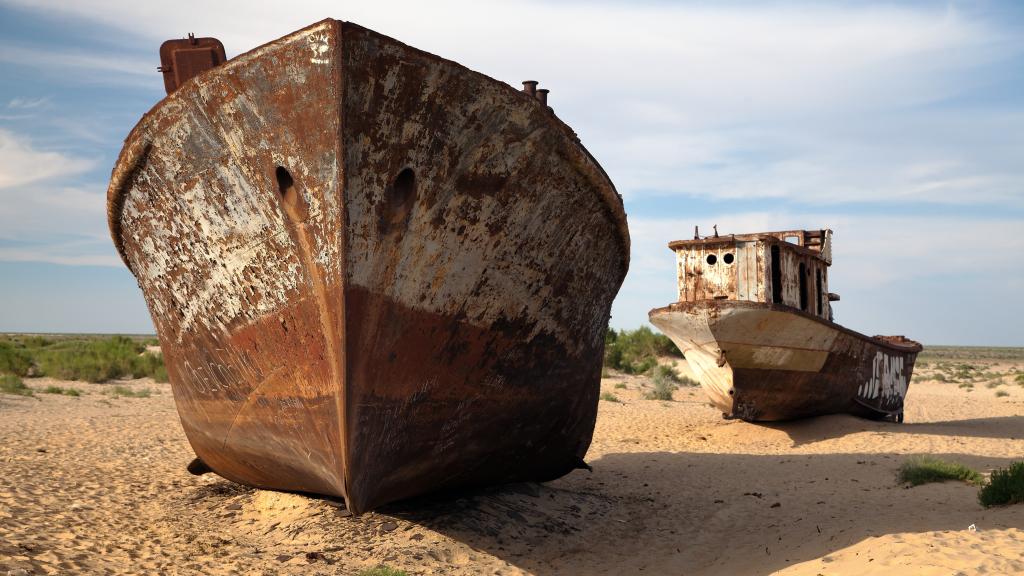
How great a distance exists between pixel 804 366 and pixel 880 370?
3.18 meters

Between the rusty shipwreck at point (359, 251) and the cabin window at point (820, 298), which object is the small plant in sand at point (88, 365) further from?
the rusty shipwreck at point (359, 251)

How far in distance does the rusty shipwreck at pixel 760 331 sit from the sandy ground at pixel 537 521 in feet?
5.66

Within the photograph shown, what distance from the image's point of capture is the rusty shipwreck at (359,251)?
4.05 m

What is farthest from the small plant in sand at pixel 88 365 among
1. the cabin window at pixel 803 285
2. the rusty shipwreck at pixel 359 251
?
the rusty shipwreck at pixel 359 251

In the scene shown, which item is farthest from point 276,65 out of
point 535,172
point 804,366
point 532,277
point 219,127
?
point 804,366

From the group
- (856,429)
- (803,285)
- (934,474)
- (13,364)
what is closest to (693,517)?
(934,474)

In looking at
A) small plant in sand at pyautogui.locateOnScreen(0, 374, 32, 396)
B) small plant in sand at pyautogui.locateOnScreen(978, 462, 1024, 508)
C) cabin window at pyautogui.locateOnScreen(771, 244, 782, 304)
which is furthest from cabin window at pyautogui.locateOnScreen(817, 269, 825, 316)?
small plant in sand at pyautogui.locateOnScreen(0, 374, 32, 396)

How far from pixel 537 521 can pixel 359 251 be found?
307 cm

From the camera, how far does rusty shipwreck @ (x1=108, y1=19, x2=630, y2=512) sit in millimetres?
4047

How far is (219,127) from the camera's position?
434 cm

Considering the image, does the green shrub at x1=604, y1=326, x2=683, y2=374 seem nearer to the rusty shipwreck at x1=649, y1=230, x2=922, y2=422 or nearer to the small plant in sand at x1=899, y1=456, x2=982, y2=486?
the rusty shipwreck at x1=649, y1=230, x2=922, y2=422

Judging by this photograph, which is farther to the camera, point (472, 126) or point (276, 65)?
point (472, 126)

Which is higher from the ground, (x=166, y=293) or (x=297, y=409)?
(x=166, y=293)

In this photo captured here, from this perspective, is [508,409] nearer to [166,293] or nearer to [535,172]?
[535,172]
